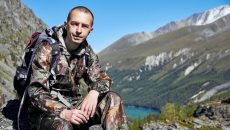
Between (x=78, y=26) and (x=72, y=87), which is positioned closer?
(x=78, y=26)

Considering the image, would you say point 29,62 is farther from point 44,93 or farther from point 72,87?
point 72,87

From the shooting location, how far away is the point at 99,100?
1180cm

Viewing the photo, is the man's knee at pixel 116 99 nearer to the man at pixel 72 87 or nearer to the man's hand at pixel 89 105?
the man at pixel 72 87

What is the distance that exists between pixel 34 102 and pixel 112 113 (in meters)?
2.02

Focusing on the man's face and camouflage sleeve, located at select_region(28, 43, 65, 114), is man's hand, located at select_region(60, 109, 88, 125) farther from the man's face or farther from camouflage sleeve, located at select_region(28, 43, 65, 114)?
the man's face

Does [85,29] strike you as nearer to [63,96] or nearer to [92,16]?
[92,16]

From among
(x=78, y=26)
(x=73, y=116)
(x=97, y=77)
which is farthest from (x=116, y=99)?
(x=78, y=26)

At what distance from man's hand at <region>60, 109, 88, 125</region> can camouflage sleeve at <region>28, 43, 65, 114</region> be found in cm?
26

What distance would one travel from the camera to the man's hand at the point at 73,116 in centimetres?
1015

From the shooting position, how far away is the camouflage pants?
10.2 metres

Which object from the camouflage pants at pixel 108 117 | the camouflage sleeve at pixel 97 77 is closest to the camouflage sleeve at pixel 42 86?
the camouflage pants at pixel 108 117

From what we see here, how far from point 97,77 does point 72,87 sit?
875mm

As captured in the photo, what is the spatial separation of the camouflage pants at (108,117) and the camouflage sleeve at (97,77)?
568 mm

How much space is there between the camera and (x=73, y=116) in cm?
1024
